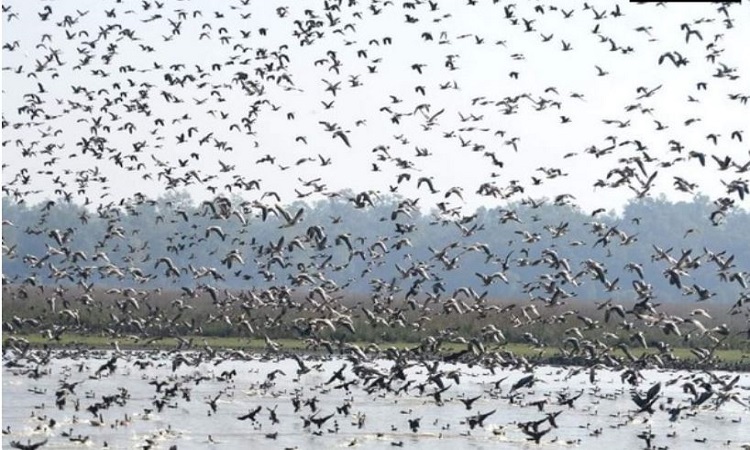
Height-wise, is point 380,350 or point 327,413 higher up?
point 380,350

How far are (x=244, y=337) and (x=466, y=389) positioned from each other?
18.8m

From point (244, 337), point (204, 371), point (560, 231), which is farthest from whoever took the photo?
point (244, 337)

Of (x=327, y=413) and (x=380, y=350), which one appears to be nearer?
(x=327, y=413)

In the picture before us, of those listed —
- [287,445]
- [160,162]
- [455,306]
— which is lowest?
[287,445]

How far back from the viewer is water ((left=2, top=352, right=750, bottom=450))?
102 ft

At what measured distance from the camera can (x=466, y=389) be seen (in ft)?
142

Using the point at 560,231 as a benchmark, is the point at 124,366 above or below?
below

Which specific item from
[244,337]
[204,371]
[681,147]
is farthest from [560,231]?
[244,337]

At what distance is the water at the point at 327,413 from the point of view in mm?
31109

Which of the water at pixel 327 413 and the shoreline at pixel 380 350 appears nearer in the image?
the water at pixel 327 413

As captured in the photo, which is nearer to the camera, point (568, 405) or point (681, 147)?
point (681, 147)

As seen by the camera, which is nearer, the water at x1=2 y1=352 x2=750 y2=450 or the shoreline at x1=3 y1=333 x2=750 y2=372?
the water at x1=2 y1=352 x2=750 y2=450

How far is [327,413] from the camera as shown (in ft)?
118

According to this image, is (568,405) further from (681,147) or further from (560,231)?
(681,147)
